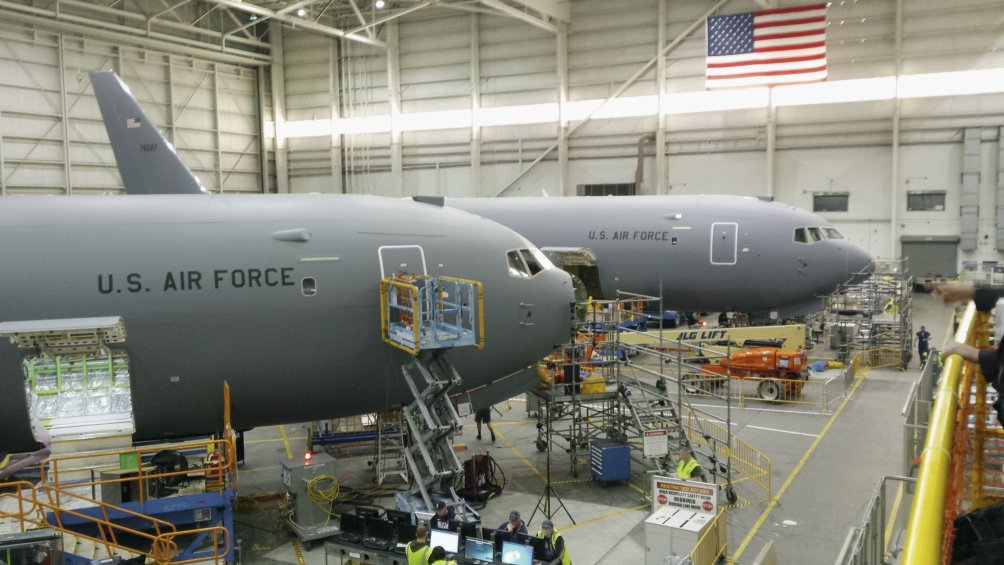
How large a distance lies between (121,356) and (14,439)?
2.70m

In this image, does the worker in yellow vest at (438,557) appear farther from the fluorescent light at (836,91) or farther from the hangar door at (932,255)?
the hangar door at (932,255)

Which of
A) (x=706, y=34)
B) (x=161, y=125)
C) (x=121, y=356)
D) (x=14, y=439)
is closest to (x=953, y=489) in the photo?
(x=121, y=356)

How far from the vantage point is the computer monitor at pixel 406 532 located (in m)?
13.5

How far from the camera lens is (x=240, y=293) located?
47.1 ft

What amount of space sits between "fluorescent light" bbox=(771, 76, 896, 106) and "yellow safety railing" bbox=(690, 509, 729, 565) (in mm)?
35588

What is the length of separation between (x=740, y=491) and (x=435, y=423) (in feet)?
27.0

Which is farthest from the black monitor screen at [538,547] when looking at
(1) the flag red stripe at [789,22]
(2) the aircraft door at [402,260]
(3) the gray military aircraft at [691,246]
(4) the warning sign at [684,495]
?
(1) the flag red stripe at [789,22]

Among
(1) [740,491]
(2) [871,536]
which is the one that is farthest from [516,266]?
(2) [871,536]

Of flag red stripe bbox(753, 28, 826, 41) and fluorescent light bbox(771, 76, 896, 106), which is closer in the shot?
flag red stripe bbox(753, 28, 826, 41)

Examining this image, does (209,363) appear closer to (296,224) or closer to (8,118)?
(296,224)

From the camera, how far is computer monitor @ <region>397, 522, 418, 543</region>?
13.5 meters

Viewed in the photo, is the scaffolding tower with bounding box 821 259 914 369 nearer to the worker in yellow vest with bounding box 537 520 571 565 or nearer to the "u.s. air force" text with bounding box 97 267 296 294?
the worker in yellow vest with bounding box 537 520 571 565

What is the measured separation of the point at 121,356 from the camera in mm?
13539

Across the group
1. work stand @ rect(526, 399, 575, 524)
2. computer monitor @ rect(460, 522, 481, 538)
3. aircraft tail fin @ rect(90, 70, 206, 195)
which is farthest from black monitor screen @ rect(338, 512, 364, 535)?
aircraft tail fin @ rect(90, 70, 206, 195)
